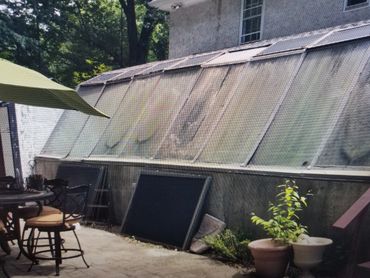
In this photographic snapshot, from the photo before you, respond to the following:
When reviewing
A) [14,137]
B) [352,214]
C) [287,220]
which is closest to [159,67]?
[14,137]

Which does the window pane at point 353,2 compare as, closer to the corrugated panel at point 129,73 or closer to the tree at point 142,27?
the corrugated panel at point 129,73

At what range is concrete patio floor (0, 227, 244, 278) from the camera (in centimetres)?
495

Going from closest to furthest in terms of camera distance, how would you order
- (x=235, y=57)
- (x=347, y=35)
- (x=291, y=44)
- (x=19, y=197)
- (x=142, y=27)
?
1. (x=19, y=197)
2. (x=347, y=35)
3. (x=291, y=44)
4. (x=235, y=57)
5. (x=142, y=27)

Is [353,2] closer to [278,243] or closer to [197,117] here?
[197,117]

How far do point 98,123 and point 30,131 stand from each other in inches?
81.5

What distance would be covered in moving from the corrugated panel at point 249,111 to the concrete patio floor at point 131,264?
4.81ft

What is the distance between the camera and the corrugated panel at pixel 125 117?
8.34 m

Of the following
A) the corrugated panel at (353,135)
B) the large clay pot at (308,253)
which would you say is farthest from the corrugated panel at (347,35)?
the large clay pot at (308,253)

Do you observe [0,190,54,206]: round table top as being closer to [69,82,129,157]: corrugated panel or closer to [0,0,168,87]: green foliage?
[69,82,129,157]: corrugated panel

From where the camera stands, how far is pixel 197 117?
720 cm

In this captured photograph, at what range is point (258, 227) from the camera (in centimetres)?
546

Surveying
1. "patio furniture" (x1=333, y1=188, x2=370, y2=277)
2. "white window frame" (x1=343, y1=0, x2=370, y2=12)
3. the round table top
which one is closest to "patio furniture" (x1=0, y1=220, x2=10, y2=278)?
the round table top

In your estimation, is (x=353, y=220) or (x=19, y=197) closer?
(x=353, y=220)

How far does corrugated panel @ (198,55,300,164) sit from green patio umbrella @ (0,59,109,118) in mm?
1965
